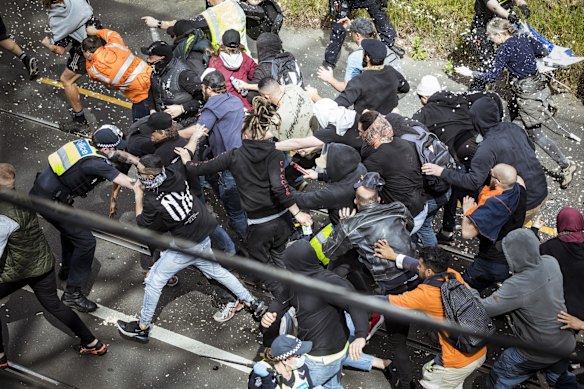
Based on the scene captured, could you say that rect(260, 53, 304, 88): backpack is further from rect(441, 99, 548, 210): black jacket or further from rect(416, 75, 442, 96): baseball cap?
rect(441, 99, 548, 210): black jacket

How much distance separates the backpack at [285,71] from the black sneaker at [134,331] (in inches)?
108

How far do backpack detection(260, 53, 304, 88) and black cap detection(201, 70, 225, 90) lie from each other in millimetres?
701

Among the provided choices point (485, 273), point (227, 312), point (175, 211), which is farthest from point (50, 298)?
point (485, 273)

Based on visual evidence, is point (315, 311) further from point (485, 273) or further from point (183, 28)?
point (183, 28)

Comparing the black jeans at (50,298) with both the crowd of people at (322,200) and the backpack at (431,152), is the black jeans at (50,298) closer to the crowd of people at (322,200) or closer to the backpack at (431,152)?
the crowd of people at (322,200)

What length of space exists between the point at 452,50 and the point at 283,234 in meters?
4.98

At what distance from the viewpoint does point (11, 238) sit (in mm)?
6121

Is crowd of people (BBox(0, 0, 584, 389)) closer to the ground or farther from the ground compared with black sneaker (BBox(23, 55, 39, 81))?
farther from the ground

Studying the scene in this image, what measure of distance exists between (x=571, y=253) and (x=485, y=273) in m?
0.91

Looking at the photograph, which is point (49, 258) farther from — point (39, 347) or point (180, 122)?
point (180, 122)

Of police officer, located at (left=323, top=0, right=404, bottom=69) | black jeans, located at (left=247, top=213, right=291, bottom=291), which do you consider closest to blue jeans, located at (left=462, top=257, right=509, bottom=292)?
black jeans, located at (left=247, top=213, right=291, bottom=291)

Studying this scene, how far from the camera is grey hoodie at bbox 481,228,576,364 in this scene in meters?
5.93

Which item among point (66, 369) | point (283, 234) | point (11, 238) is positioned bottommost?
point (66, 369)

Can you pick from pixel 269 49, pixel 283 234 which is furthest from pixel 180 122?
pixel 283 234
